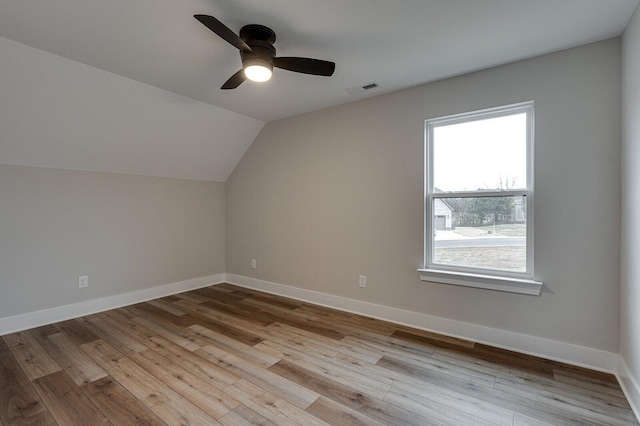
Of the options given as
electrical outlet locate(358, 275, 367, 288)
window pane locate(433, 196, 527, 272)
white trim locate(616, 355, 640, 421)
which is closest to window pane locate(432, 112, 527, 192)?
window pane locate(433, 196, 527, 272)

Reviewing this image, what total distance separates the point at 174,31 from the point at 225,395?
8.19 ft

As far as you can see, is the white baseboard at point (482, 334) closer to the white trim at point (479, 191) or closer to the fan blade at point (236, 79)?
the white trim at point (479, 191)

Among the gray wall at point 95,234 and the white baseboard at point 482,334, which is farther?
the gray wall at point 95,234

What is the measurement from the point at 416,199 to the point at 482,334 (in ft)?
4.44

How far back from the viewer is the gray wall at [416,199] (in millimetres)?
2232

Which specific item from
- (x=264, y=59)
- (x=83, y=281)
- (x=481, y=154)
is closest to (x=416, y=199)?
(x=481, y=154)

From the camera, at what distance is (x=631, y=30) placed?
A: 1939 mm

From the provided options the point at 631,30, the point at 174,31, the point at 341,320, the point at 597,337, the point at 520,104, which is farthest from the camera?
the point at 341,320

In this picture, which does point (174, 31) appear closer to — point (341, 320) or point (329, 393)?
point (329, 393)

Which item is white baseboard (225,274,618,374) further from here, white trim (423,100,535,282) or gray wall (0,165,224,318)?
gray wall (0,165,224,318)

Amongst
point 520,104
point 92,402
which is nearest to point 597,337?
point 520,104

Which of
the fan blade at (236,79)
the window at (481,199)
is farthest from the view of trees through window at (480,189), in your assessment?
the fan blade at (236,79)

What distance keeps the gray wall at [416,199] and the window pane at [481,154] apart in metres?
0.16

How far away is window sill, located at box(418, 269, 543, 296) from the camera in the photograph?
2441 millimetres
